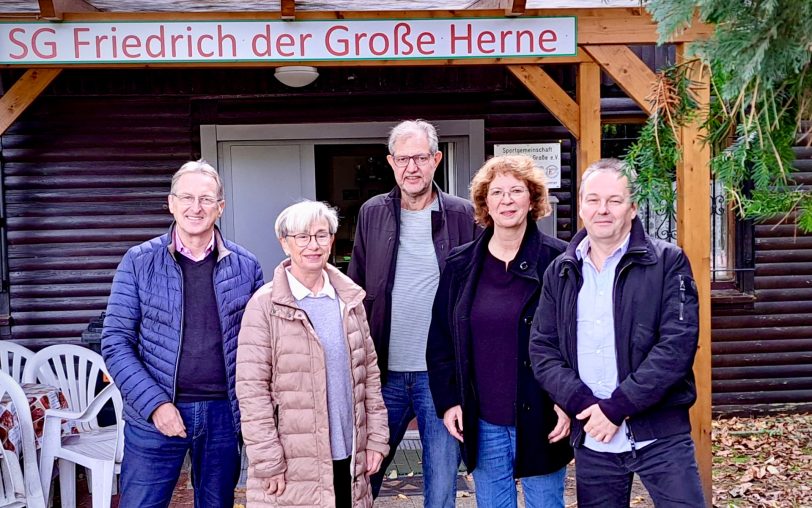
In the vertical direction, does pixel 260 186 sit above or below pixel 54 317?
above

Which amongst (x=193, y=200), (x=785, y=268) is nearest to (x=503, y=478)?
(x=193, y=200)

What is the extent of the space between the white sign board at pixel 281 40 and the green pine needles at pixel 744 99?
7.17 ft

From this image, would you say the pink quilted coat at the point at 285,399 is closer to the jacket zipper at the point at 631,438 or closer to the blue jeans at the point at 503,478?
the blue jeans at the point at 503,478

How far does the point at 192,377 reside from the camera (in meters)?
2.96

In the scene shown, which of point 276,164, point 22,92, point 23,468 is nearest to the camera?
point 23,468

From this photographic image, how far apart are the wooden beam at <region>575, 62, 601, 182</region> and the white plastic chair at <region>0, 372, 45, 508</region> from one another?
325 cm

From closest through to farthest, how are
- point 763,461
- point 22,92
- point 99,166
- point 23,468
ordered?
point 23,468
point 22,92
point 763,461
point 99,166

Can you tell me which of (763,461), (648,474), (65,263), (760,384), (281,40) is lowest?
(763,461)

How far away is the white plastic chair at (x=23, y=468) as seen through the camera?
3807 millimetres

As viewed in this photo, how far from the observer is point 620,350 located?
2611mm

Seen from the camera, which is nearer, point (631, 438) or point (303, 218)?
point (631, 438)

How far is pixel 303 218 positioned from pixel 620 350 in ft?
3.96

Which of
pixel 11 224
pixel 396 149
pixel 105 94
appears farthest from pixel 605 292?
pixel 11 224

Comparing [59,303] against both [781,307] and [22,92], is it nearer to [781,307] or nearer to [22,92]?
[22,92]
